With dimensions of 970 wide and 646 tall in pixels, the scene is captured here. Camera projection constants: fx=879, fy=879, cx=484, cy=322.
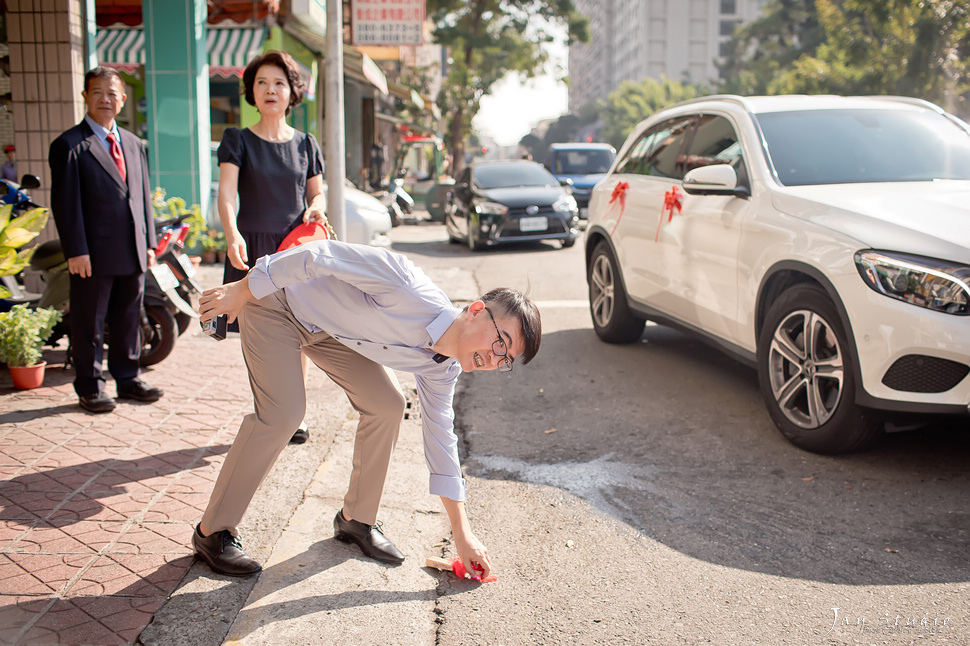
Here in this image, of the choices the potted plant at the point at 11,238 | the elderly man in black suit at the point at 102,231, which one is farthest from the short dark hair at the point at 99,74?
the potted plant at the point at 11,238

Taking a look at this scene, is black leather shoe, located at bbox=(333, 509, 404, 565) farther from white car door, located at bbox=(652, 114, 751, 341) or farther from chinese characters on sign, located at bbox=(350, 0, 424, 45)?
chinese characters on sign, located at bbox=(350, 0, 424, 45)

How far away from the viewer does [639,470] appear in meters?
4.31

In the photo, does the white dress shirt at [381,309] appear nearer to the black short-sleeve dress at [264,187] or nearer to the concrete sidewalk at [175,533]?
the concrete sidewalk at [175,533]

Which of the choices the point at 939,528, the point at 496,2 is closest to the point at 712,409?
the point at 939,528

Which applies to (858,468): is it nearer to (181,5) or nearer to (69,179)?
(69,179)

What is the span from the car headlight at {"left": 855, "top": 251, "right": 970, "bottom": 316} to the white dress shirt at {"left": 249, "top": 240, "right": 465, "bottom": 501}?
7.01 ft

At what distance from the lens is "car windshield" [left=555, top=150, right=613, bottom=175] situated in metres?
21.8

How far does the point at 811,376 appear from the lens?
438cm

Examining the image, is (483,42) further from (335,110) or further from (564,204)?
(335,110)

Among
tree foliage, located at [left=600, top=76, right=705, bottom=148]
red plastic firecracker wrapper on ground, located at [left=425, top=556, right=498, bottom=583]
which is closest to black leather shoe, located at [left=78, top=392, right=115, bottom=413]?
red plastic firecracker wrapper on ground, located at [left=425, top=556, right=498, bottom=583]

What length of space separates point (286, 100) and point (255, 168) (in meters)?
0.36

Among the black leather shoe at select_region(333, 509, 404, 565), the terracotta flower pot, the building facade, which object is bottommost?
the black leather shoe at select_region(333, 509, 404, 565)

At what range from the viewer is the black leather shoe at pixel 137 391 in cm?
521

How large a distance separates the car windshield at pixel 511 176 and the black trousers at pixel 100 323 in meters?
10.4
